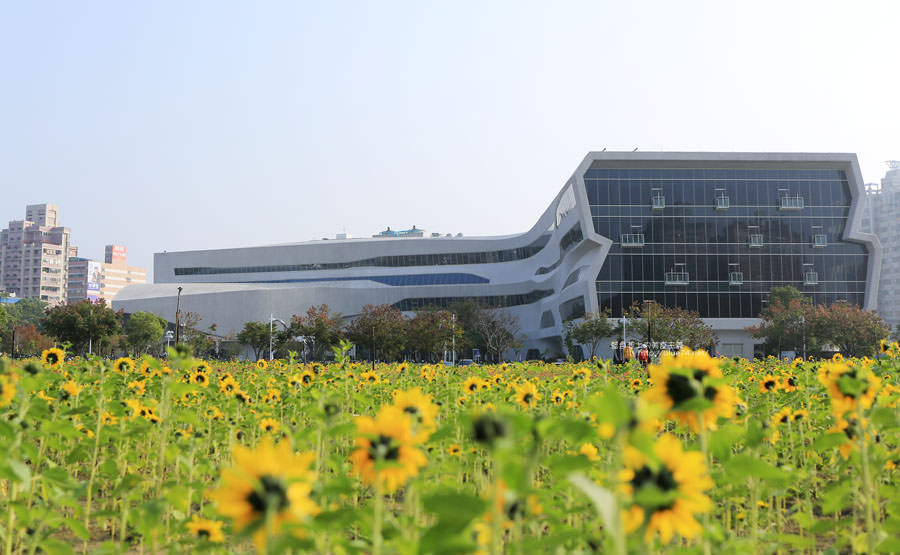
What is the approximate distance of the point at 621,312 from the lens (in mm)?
55500

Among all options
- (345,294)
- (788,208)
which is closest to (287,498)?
(788,208)

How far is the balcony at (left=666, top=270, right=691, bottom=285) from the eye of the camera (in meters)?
56.0

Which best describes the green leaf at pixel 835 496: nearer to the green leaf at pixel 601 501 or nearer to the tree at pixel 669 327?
→ the green leaf at pixel 601 501

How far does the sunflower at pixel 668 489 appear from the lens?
1509 mm

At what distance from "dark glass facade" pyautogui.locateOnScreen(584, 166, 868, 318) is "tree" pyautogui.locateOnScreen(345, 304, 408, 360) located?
1670 centimetres

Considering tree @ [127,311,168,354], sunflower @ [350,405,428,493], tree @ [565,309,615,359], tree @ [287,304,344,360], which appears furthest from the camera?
tree @ [127,311,168,354]

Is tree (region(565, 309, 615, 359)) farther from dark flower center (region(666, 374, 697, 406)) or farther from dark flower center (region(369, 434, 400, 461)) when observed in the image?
dark flower center (region(369, 434, 400, 461))

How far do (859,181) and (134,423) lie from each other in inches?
2474

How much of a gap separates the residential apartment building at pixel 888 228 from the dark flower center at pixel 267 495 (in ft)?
398

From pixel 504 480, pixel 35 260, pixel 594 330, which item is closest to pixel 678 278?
pixel 594 330

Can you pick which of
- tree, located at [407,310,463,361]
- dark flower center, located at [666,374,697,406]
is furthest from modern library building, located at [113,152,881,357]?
dark flower center, located at [666,374,697,406]

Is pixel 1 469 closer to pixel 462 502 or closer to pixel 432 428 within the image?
pixel 432 428

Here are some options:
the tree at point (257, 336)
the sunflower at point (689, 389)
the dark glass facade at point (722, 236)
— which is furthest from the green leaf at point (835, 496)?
the tree at point (257, 336)

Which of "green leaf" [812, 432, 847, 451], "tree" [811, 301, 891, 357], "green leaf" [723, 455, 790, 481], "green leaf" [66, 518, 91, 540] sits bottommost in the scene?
"green leaf" [66, 518, 91, 540]
